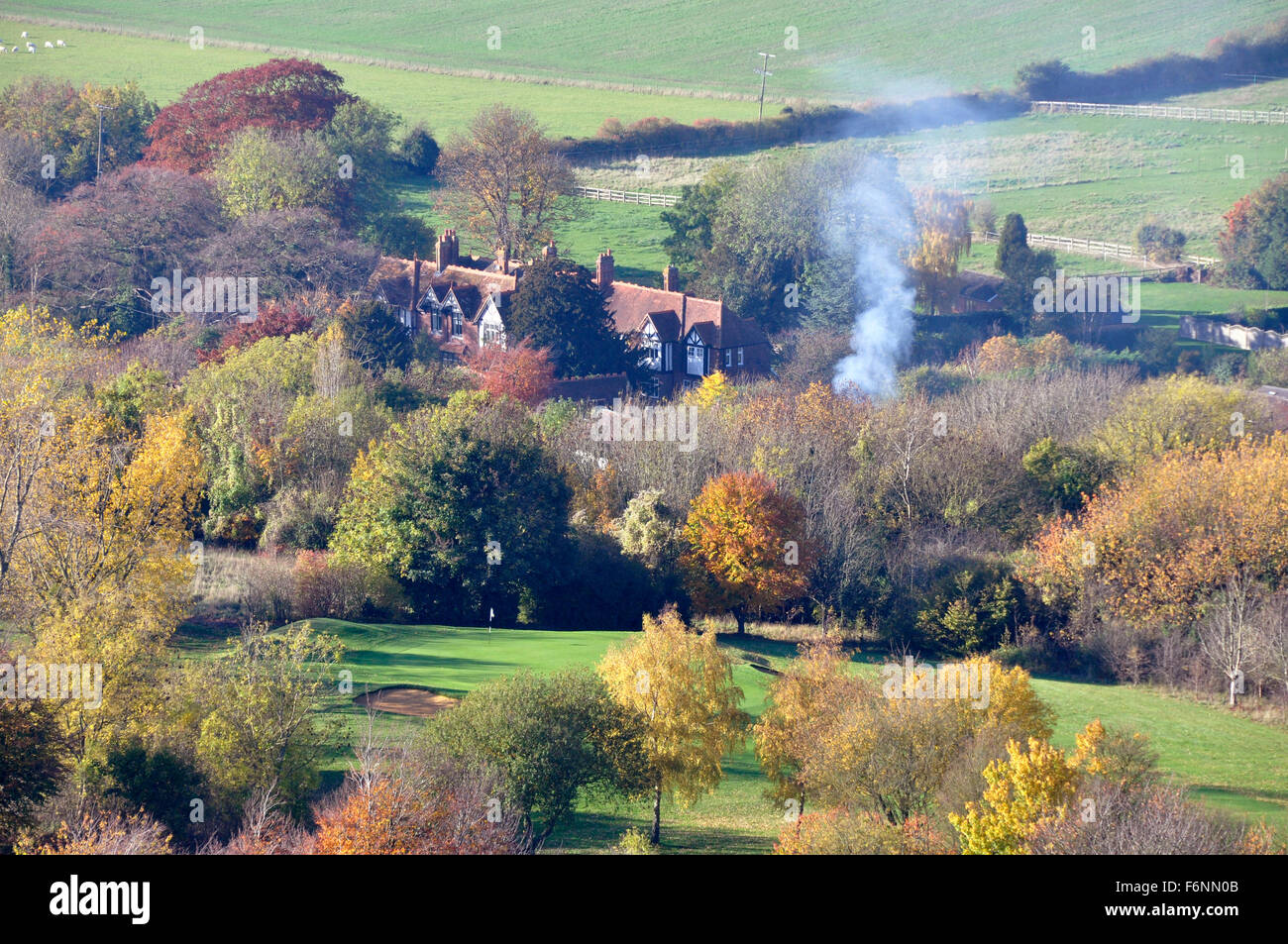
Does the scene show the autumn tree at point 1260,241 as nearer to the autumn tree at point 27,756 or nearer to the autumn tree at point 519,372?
the autumn tree at point 519,372

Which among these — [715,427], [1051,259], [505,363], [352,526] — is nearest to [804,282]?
[1051,259]

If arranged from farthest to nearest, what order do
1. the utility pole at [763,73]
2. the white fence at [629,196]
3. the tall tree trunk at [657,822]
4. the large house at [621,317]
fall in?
1. the utility pole at [763,73]
2. the white fence at [629,196]
3. the large house at [621,317]
4. the tall tree trunk at [657,822]

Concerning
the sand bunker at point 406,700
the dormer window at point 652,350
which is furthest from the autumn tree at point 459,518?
the dormer window at point 652,350

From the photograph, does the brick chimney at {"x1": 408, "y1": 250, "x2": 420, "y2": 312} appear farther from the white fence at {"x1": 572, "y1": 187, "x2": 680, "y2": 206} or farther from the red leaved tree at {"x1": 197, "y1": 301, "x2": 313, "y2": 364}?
the white fence at {"x1": 572, "y1": 187, "x2": 680, "y2": 206}

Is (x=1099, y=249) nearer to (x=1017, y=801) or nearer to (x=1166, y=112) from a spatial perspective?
(x=1166, y=112)

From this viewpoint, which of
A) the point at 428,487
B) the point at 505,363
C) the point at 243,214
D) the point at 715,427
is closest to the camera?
the point at 428,487

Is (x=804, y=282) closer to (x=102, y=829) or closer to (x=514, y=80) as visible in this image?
(x=514, y=80)
